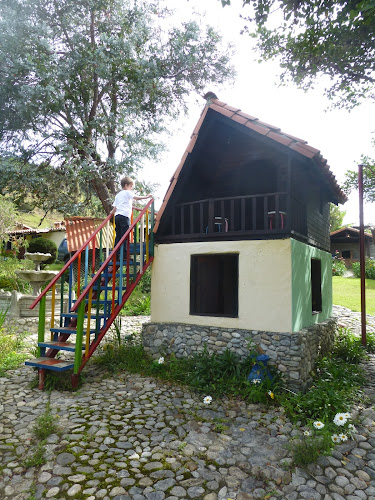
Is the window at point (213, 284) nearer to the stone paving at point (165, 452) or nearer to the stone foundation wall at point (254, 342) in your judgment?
the stone foundation wall at point (254, 342)

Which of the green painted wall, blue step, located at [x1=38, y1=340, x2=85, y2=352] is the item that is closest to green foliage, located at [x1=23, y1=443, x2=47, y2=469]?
blue step, located at [x1=38, y1=340, x2=85, y2=352]

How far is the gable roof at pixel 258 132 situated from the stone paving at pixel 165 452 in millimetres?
3606

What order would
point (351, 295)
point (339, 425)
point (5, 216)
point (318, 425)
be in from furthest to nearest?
point (351, 295)
point (5, 216)
point (339, 425)
point (318, 425)

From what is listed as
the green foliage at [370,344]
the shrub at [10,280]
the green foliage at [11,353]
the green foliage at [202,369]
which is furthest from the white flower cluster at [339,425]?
the shrub at [10,280]

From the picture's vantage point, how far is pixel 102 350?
7.16 m

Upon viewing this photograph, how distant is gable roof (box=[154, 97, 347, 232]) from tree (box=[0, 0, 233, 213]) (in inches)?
241

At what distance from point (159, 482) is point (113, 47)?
13.2 metres


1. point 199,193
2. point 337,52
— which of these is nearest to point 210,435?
point 199,193

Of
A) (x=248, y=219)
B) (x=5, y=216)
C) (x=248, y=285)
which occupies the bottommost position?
(x=248, y=285)

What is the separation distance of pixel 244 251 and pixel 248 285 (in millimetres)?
627

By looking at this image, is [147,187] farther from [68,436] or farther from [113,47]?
[68,436]

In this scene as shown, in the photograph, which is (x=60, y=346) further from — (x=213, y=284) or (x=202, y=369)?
(x=213, y=284)

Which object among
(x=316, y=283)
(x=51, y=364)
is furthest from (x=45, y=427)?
(x=316, y=283)

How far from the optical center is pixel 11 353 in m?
6.64
